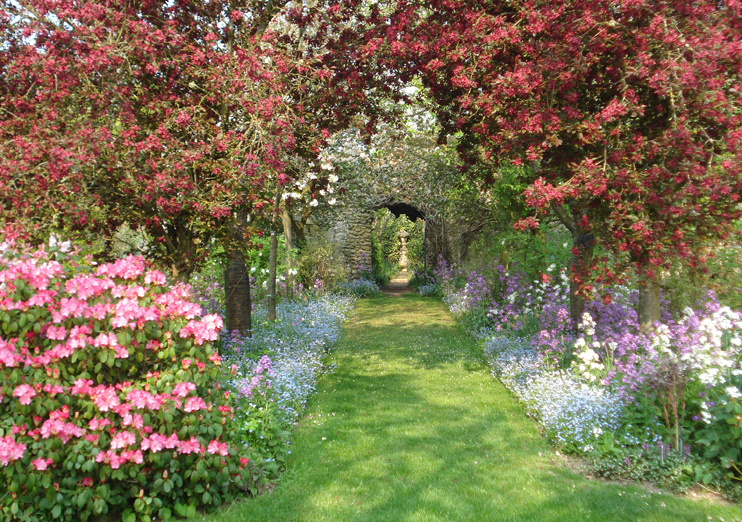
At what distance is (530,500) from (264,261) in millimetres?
9630

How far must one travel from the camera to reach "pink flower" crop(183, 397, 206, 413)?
3.35 metres

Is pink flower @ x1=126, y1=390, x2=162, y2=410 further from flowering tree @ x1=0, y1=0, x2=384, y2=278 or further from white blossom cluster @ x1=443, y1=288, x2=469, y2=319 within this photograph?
white blossom cluster @ x1=443, y1=288, x2=469, y2=319

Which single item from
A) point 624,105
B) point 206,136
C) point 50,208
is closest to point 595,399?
point 624,105

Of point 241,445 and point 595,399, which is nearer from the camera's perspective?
point 241,445

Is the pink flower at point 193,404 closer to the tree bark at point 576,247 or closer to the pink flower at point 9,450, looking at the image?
the pink flower at point 9,450

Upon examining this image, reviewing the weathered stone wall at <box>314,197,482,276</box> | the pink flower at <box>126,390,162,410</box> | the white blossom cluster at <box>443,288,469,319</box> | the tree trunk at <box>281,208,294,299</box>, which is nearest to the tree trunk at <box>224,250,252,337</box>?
the tree trunk at <box>281,208,294,299</box>

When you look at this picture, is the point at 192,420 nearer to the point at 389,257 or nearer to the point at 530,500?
the point at 530,500

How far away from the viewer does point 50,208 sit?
14.8 feet

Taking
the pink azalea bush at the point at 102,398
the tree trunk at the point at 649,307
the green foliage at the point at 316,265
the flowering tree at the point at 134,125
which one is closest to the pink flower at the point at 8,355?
the pink azalea bush at the point at 102,398

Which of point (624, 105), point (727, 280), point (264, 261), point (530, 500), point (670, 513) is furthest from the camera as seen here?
point (264, 261)

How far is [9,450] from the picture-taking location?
2.99m

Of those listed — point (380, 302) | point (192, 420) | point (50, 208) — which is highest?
point (50, 208)

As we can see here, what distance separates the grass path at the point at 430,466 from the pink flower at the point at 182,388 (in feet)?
3.18

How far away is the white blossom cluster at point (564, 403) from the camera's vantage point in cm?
474
